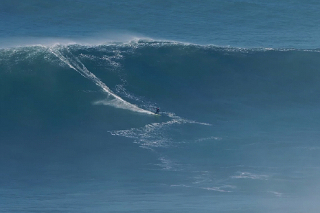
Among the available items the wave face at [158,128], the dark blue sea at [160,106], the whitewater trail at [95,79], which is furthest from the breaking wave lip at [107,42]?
the whitewater trail at [95,79]

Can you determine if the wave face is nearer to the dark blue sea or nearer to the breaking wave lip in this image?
the dark blue sea

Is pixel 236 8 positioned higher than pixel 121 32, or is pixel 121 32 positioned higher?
pixel 236 8

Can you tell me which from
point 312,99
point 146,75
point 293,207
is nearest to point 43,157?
point 146,75

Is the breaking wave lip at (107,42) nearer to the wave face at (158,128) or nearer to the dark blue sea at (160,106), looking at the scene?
the dark blue sea at (160,106)

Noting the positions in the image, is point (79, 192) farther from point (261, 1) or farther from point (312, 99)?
point (261, 1)

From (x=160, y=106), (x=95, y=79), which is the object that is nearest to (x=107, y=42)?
(x=95, y=79)

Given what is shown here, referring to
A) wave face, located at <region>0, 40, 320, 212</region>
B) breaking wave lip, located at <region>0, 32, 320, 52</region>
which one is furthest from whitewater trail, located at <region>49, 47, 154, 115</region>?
breaking wave lip, located at <region>0, 32, 320, 52</region>
